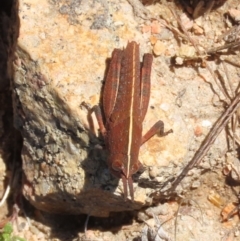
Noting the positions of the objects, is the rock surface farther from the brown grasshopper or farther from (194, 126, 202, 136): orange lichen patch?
the brown grasshopper

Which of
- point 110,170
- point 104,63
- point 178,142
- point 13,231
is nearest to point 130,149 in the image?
point 110,170

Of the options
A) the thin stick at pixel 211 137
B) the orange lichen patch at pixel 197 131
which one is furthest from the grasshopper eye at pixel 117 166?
the orange lichen patch at pixel 197 131

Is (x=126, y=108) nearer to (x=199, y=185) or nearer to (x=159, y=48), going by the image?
(x=159, y=48)

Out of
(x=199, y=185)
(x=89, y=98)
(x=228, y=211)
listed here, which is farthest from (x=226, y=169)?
(x=89, y=98)

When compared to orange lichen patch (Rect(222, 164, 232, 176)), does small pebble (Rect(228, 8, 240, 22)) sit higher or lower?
higher

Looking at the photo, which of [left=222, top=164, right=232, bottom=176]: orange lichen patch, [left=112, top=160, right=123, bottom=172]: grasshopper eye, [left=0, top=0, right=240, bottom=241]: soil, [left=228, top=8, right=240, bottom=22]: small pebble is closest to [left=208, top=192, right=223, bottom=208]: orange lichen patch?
[left=0, top=0, right=240, bottom=241]: soil

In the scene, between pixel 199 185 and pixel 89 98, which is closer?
pixel 89 98
